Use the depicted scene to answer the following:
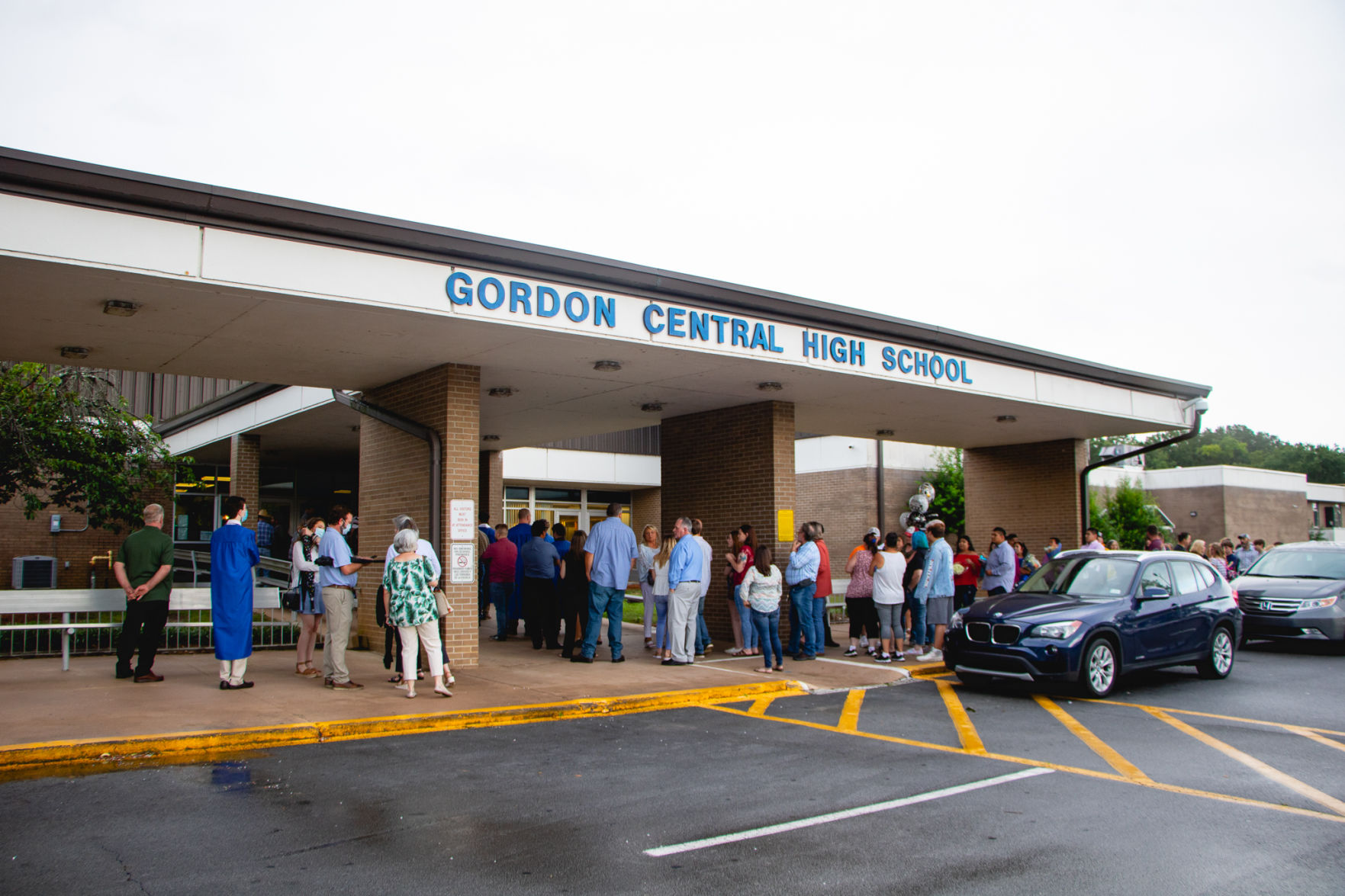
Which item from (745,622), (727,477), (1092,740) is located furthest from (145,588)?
(1092,740)

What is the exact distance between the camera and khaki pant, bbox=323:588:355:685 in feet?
31.5

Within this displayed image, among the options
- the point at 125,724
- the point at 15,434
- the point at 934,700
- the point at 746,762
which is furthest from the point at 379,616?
the point at 15,434

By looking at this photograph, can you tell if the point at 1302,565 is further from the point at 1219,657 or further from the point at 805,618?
the point at 805,618

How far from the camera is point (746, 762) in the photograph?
693cm

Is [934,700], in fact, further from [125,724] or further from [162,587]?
[162,587]

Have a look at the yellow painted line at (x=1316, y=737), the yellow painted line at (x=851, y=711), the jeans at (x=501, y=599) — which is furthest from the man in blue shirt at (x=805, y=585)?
the yellow painted line at (x=1316, y=737)

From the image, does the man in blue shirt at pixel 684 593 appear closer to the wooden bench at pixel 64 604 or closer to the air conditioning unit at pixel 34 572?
the wooden bench at pixel 64 604

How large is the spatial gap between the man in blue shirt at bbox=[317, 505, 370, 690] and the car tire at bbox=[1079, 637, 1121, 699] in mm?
7589

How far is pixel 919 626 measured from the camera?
12.8 m

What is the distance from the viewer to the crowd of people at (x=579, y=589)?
934 cm

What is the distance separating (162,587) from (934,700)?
8.22 meters

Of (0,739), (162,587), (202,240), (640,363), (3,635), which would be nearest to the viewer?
(0,739)

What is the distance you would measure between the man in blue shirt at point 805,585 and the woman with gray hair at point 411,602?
4.96 meters

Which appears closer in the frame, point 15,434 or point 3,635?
point 3,635
